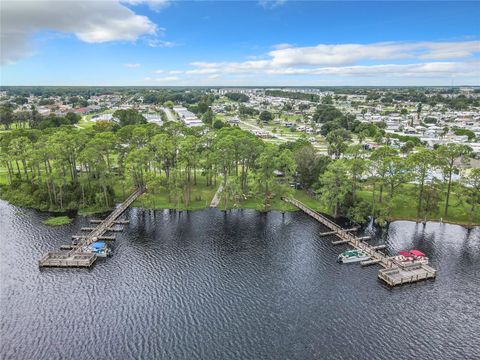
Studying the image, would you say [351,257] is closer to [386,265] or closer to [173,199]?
[386,265]

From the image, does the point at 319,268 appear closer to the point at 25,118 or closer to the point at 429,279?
the point at 429,279

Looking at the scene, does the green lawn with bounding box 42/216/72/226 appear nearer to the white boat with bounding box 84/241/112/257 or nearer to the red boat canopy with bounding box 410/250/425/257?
the white boat with bounding box 84/241/112/257

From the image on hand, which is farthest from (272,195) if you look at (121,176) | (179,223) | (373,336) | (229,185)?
(373,336)

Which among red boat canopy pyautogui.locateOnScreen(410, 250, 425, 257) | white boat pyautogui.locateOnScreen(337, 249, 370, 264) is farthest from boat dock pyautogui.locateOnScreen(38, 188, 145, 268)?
red boat canopy pyautogui.locateOnScreen(410, 250, 425, 257)

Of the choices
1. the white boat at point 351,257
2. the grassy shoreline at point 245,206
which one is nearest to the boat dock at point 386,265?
the white boat at point 351,257

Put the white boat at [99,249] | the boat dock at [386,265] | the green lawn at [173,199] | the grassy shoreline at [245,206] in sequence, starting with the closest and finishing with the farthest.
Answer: the boat dock at [386,265]
the white boat at [99,249]
the grassy shoreline at [245,206]
the green lawn at [173,199]

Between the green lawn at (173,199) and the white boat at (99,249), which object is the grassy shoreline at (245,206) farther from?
the white boat at (99,249)
